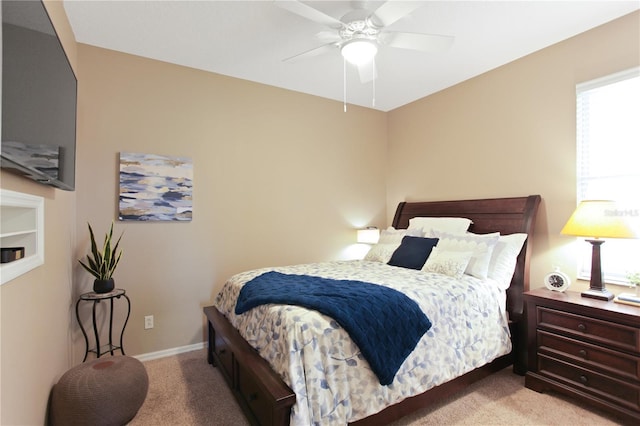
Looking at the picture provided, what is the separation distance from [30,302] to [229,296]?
1.31m

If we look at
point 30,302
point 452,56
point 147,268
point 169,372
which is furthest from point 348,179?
point 30,302

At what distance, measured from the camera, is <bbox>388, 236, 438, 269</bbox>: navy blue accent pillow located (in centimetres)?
305

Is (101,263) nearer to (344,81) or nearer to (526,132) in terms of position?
(344,81)

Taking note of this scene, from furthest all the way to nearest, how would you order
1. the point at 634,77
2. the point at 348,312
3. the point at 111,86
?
the point at 111,86, the point at 634,77, the point at 348,312

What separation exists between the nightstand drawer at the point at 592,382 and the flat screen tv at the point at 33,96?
127 inches

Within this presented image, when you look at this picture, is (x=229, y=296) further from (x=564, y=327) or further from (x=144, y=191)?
(x=564, y=327)

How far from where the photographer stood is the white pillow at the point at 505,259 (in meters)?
2.75

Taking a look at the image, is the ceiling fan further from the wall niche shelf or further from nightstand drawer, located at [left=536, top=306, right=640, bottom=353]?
nightstand drawer, located at [left=536, top=306, right=640, bottom=353]

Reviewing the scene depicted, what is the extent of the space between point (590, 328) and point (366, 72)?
2612mm

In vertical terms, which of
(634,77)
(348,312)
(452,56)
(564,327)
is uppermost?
(452,56)

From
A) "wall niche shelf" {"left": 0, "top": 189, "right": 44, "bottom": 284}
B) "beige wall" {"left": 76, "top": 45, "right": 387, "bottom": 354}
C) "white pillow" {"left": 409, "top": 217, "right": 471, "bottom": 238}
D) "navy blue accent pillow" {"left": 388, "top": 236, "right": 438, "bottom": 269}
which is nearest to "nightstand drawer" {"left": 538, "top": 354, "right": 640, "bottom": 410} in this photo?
"navy blue accent pillow" {"left": 388, "top": 236, "right": 438, "bottom": 269}

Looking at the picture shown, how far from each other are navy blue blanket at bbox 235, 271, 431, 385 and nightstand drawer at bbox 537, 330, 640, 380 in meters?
1.08

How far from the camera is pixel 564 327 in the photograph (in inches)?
91.0

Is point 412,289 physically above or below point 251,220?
below
